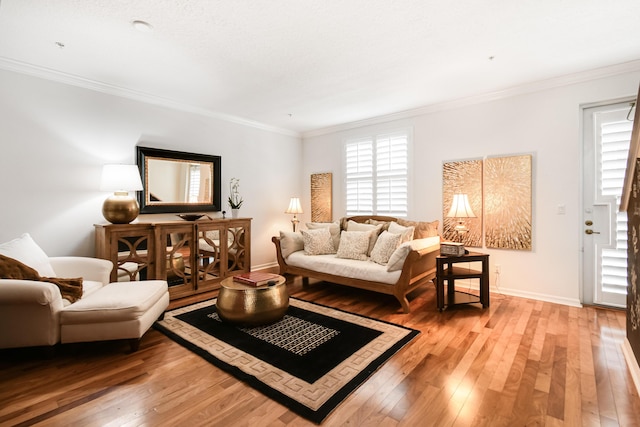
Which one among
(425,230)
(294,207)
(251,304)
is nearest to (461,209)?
(425,230)

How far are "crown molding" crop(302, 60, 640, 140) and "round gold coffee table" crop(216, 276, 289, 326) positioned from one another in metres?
3.24

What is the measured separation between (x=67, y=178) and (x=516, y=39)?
180 inches

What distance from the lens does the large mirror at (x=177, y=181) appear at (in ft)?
12.9

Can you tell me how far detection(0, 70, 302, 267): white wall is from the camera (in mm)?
3018

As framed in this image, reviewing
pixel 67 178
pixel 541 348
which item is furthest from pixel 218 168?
pixel 541 348

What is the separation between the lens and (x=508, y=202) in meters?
3.72

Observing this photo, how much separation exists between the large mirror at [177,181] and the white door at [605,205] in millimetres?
4603

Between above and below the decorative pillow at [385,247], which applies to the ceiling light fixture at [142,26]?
above

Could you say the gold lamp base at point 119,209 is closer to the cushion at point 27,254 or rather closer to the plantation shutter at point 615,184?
the cushion at point 27,254

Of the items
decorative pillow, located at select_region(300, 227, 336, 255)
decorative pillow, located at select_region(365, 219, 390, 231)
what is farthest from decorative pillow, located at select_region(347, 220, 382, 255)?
decorative pillow, located at select_region(300, 227, 336, 255)

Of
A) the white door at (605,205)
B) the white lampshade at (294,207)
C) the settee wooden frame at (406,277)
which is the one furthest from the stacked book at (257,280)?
the white door at (605,205)

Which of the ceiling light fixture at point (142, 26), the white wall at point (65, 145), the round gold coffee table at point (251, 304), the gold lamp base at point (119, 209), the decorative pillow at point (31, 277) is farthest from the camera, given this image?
the gold lamp base at point (119, 209)

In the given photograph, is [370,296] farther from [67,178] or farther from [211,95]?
[67,178]

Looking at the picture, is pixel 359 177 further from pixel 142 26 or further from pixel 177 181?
pixel 142 26
